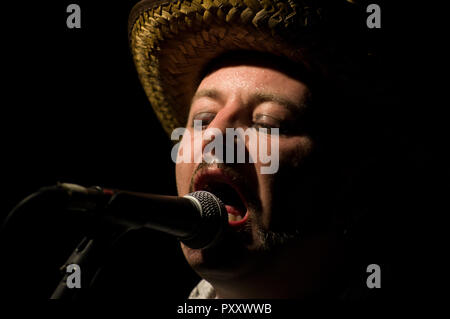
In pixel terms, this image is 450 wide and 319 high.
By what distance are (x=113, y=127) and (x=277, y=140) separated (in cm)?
98

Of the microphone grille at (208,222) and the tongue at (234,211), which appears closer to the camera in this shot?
the microphone grille at (208,222)

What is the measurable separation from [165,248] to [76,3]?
111 cm

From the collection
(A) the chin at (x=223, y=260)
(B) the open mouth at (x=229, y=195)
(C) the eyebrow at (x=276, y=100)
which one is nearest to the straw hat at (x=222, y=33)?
(C) the eyebrow at (x=276, y=100)

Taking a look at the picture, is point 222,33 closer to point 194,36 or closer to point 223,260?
point 194,36

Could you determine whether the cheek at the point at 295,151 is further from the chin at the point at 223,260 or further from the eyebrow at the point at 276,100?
the chin at the point at 223,260

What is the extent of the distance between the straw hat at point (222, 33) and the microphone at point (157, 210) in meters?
0.50

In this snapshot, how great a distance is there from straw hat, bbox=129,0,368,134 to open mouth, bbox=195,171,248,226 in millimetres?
412

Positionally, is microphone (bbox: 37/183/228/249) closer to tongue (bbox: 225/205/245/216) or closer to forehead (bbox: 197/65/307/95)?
tongue (bbox: 225/205/245/216)

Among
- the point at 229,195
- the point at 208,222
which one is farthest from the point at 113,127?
the point at 208,222

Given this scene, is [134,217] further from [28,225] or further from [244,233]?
[244,233]

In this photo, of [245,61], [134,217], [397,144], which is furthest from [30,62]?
[397,144]

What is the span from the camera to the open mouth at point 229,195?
1.16 metres

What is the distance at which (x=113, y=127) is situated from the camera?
1.92 m

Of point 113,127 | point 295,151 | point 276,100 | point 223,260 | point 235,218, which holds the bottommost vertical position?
point 223,260
